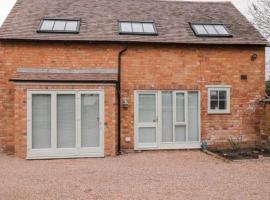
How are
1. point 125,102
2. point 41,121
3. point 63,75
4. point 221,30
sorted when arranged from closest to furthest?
point 41,121
point 63,75
point 125,102
point 221,30

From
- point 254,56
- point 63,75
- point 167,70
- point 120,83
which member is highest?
point 254,56

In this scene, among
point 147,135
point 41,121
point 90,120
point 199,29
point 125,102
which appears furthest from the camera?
point 199,29

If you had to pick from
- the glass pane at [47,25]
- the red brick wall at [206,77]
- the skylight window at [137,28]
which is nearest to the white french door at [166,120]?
the red brick wall at [206,77]

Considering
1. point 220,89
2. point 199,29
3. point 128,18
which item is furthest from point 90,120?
point 199,29

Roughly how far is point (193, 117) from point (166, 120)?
3.47 ft

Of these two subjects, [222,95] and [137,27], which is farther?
[137,27]

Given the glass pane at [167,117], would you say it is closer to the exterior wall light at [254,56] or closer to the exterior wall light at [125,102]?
the exterior wall light at [125,102]

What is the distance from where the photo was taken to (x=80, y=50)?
11406 millimetres

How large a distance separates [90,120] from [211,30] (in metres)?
6.21

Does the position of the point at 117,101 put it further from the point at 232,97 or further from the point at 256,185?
the point at 256,185

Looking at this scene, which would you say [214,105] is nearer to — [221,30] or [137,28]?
[221,30]

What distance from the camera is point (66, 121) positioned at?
1035cm

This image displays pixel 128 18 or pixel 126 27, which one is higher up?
pixel 128 18

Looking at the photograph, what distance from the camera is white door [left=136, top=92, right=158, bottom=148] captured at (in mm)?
11562
